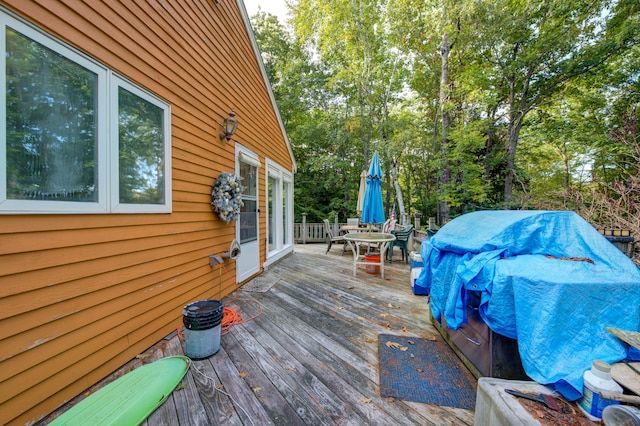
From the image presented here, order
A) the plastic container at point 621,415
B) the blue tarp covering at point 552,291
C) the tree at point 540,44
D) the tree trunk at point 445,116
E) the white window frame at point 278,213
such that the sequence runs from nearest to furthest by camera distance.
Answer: the plastic container at point 621,415, the blue tarp covering at point 552,291, the white window frame at point 278,213, the tree at point 540,44, the tree trunk at point 445,116

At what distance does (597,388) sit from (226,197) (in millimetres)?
3573

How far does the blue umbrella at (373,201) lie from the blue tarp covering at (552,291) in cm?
367

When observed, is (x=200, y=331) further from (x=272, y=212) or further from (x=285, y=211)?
(x=285, y=211)

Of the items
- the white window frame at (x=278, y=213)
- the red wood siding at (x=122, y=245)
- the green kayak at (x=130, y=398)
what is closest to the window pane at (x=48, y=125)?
the red wood siding at (x=122, y=245)

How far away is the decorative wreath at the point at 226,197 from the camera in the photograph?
326cm

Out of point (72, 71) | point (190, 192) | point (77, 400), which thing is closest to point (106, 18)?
point (72, 71)

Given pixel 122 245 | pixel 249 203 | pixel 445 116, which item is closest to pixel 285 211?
pixel 249 203

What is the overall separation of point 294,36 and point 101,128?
41.7 feet

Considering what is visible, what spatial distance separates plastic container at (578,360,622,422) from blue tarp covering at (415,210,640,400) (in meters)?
0.05

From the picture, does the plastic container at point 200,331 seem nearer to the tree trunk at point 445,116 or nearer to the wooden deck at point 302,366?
the wooden deck at point 302,366

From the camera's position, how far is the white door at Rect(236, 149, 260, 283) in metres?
4.00

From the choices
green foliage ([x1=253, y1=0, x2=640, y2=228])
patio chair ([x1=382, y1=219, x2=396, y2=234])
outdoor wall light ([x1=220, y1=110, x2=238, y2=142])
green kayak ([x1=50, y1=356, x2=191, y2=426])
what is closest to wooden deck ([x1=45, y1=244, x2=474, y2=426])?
green kayak ([x1=50, y1=356, x2=191, y2=426])

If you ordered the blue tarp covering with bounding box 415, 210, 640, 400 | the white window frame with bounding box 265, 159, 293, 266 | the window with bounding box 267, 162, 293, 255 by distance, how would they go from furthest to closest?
the window with bounding box 267, 162, 293, 255 < the white window frame with bounding box 265, 159, 293, 266 < the blue tarp covering with bounding box 415, 210, 640, 400

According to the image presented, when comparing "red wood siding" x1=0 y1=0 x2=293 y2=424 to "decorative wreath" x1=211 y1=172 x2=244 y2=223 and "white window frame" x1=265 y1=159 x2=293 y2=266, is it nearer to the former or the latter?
"decorative wreath" x1=211 y1=172 x2=244 y2=223
